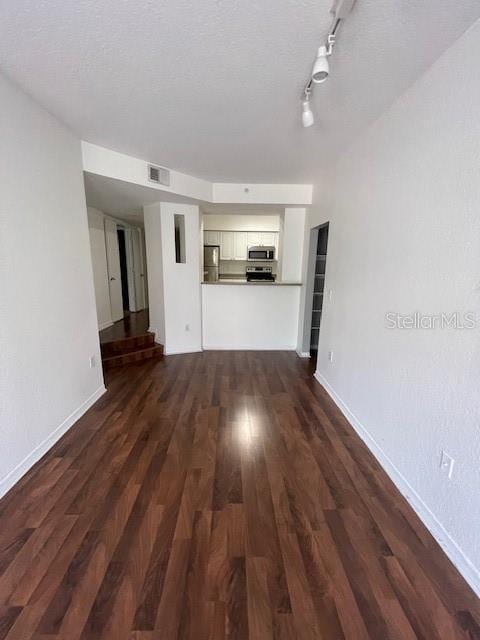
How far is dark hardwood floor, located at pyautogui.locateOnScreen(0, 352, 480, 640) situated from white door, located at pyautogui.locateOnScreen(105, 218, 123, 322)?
3.23 meters

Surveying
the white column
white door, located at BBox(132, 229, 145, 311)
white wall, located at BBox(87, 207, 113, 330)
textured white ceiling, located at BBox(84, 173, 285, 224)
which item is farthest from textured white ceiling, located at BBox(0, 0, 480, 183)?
white door, located at BBox(132, 229, 145, 311)

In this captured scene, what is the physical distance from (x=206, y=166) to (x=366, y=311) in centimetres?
246

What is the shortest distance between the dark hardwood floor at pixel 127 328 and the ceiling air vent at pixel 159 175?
2257mm

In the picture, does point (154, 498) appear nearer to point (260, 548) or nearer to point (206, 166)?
point (260, 548)

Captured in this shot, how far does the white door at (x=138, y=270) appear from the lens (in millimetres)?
6270

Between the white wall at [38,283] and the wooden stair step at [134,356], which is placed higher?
the white wall at [38,283]

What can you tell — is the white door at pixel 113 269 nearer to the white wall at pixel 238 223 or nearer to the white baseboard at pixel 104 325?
the white baseboard at pixel 104 325

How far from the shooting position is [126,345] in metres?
4.08

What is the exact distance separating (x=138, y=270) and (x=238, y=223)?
2.62 metres

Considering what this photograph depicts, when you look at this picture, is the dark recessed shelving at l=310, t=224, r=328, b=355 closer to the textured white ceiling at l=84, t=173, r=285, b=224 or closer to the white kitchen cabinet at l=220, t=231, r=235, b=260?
the textured white ceiling at l=84, t=173, r=285, b=224

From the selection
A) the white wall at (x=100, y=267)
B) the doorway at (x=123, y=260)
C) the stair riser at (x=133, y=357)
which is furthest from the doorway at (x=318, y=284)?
the doorway at (x=123, y=260)

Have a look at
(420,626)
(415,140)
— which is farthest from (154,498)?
(415,140)

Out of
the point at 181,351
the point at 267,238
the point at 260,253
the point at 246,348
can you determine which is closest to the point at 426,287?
the point at 246,348

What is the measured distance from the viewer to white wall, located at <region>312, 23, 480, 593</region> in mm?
1273
